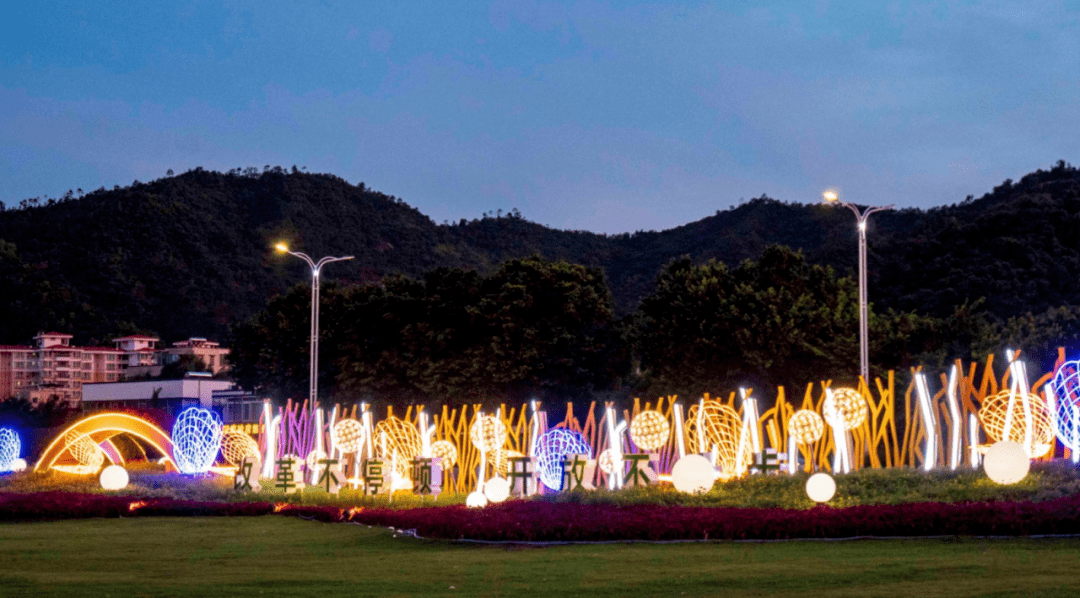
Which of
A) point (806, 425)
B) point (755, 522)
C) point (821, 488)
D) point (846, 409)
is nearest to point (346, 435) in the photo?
point (806, 425)

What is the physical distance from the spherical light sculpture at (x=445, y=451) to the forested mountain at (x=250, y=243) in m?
33.9

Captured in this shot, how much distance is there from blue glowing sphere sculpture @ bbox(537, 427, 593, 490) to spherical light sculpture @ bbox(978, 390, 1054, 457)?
755 cm

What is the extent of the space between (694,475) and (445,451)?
8.66 metres

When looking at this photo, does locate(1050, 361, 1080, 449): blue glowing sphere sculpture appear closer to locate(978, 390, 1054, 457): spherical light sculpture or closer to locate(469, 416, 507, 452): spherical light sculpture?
locate(978, 390, 1054, 457): spherical light sculpture

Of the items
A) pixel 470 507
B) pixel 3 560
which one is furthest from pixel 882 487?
pixel 3 560

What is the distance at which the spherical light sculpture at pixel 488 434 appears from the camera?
82.8 feet

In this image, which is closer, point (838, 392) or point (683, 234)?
point (838, 392)

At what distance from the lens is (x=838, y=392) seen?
19.6 meters

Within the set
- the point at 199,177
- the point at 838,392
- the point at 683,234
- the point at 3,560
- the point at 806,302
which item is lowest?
the point at 3,560

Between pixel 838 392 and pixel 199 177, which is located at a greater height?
pixel 199 177

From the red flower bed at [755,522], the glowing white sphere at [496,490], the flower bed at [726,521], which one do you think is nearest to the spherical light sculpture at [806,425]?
the flower bed at [726,521]

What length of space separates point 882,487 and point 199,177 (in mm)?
69686

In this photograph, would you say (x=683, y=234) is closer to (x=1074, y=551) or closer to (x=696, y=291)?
(x=696, y=291)

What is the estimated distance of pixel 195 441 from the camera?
94.6ft
